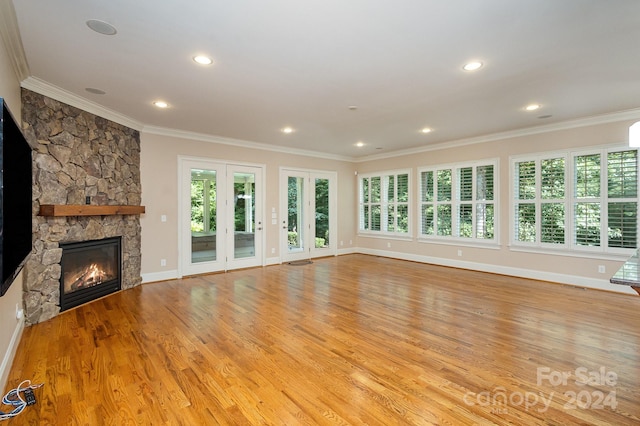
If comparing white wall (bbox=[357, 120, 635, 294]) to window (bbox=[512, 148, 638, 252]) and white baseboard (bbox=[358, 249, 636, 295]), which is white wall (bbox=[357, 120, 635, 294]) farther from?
window (bbox=[512, 148, 638, 252])

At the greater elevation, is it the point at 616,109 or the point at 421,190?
the point at 616,109

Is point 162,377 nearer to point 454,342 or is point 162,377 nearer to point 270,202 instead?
point 454,342

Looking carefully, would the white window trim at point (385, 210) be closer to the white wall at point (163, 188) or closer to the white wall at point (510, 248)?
the white wall at point (510, 248)

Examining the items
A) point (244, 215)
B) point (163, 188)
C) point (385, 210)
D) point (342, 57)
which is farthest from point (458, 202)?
point (163, 188)

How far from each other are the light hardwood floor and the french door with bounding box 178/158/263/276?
147cm

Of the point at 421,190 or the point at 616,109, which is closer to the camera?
the point at 616,109

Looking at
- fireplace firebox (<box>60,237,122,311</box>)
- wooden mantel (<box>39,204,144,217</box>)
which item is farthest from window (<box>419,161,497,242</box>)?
fireplace firebox (<box>60,237,122,311</box>)

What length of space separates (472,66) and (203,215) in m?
5.03

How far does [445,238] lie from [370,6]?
18.5 feet

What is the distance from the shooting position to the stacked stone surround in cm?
357

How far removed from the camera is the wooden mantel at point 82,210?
11.9ft

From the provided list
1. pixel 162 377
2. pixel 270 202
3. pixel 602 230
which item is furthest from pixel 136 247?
pixel 602 230

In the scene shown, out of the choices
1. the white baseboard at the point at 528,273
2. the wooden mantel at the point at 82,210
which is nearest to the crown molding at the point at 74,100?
the wooden mantel at the point at 82,210

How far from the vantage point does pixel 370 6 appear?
221cm
